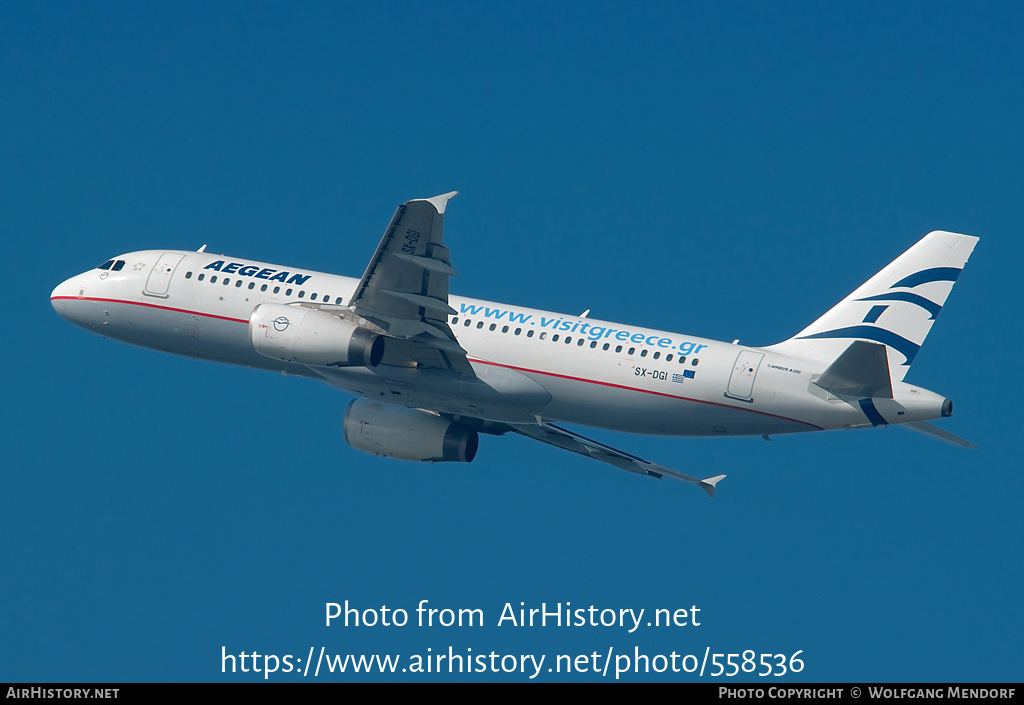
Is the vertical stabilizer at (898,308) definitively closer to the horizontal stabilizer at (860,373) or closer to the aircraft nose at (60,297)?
the horizontal stabilizer at (860,373)

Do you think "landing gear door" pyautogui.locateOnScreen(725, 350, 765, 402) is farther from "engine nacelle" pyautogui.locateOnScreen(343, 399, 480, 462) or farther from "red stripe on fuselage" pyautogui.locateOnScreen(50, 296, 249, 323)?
"red stripe on fuselage" pyautogui.locateOnScreen(50, 296, 249, 323)

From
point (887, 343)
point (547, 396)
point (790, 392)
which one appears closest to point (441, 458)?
point (547, 396)

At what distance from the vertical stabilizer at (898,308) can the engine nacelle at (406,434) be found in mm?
10272

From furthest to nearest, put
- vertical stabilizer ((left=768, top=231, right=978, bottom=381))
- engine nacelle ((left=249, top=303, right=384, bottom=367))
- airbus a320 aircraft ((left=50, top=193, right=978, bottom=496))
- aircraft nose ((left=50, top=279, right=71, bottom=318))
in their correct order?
aircraft nose ((left=50, top=279, right=71, bottom=318))
vertical stabilizer ((left=768, top=231, right=978, bottom=381))
engine nacelle ((left=249, top=303, right=384, bottom=367))
airbus a320 aircraft ((left=50, top=193, right=978, bottom=496))

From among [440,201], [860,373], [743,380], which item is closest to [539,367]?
[743,380]

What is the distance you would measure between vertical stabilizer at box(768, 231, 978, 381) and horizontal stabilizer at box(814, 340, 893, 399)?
2.03 m

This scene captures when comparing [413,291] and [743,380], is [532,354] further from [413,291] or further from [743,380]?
[743,380]

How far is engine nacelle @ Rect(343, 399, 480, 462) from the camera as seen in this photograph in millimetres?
40188

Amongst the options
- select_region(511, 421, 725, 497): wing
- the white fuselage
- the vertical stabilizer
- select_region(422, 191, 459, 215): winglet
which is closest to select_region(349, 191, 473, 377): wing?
select_region(422, 191, 459, 215): winglet

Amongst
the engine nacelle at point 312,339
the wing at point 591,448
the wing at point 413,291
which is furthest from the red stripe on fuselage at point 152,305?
the wing at point 591,448

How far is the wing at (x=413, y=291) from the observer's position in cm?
3275

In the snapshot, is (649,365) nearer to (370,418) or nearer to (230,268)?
(370,418)

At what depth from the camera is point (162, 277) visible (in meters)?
41.3

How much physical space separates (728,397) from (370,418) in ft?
38.8
